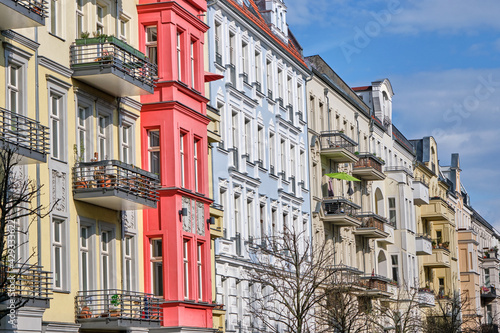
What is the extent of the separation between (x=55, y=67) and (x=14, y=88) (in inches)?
92.6

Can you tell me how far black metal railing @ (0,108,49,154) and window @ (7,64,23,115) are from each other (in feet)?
1.15

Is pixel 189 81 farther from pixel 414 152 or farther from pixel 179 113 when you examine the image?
pixel 414 152

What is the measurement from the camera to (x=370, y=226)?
6488 centimetres

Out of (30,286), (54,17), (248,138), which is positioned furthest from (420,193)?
(30,286)

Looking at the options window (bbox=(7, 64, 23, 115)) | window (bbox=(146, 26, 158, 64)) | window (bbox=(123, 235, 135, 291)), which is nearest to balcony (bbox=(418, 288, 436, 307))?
window (bbox=(146, 26, 158, 64))

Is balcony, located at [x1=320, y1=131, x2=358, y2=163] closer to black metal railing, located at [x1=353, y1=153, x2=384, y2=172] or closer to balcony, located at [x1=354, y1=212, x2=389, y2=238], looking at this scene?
black metal railing, located at [x1=353, y1=153, x2=384, y2=172]

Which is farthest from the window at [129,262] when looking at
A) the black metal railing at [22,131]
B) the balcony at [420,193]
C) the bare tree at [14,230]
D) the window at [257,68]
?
the balcony at [420,193]

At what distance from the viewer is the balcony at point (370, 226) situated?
211 ft

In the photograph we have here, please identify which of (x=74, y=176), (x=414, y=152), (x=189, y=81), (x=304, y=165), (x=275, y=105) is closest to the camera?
(x=74, y=176)

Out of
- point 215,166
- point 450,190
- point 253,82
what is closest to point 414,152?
point 450,190

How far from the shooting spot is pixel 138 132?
1320 inches

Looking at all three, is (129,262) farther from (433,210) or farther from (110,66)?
(433,210)

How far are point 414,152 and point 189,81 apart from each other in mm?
53058

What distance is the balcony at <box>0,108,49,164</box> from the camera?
78.1 feet
